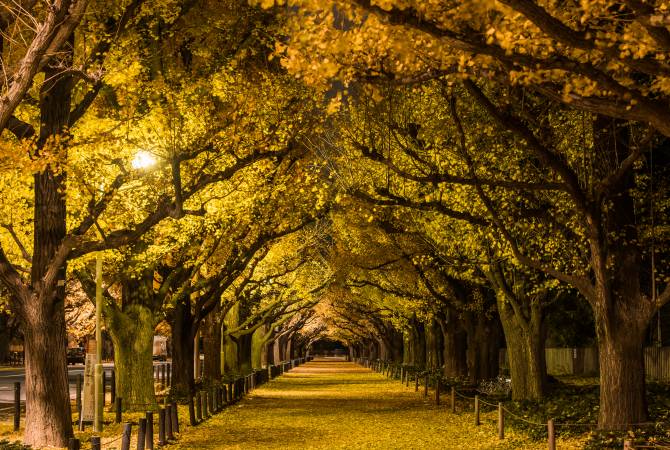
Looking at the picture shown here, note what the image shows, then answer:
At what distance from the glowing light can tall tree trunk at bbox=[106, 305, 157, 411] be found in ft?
25.1

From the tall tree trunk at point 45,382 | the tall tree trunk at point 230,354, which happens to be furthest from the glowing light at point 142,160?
the tall tree trunk at point 230,354

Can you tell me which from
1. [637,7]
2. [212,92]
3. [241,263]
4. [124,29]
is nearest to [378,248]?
[241,263]

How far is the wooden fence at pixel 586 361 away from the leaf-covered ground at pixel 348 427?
13848 millimetres

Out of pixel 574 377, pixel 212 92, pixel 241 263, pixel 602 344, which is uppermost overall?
pixel 212 92

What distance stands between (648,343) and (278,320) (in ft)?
77.5

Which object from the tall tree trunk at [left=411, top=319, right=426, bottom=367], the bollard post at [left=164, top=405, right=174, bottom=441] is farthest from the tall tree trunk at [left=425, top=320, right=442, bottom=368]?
the bollard post at [left=164, top=405, right=174, bottom=441]

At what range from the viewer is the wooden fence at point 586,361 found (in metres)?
41.3

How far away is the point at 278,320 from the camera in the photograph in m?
60.0

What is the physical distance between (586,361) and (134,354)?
33.5m

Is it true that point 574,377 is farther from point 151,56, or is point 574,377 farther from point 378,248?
point 151,56

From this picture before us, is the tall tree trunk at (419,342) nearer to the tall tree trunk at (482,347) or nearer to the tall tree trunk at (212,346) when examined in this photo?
the tall tree trunk at (482,347)

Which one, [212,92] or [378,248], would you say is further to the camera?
[378,248]

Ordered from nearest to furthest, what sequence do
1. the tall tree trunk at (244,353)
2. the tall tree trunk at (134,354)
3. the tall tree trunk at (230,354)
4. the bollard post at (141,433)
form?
the bollard post at (141,433) < the tall tree trunk at (134,354) < the tall tree trunk at (230,354) < the tall tree trunk at (244,353)

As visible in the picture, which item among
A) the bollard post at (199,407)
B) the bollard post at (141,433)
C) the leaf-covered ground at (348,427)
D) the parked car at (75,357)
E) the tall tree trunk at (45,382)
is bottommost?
the parked car at (75,357)
